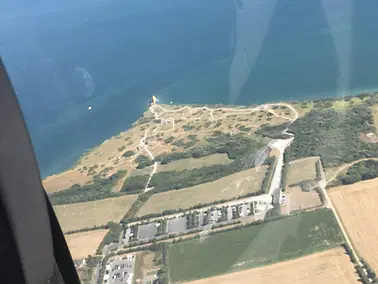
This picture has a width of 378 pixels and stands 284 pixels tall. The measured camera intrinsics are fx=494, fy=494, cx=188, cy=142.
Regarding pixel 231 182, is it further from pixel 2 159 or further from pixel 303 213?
pixel 2 159

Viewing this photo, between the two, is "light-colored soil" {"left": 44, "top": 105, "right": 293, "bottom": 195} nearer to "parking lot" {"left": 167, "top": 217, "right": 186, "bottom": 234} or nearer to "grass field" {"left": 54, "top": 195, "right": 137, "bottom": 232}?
"grass field" {"left": 54, "top": 195, "right": 137, "bottom": 232}

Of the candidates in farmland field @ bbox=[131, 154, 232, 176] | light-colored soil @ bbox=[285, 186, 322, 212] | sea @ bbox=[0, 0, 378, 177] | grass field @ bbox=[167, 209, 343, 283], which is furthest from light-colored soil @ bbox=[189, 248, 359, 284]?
sea @ bbox=[0, 0, 378, 177]

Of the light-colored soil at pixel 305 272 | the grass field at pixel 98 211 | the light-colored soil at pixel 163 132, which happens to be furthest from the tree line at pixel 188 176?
the light-colored soil at pixel 305 272

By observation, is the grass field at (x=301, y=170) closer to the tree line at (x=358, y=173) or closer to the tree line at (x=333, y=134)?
the tree line at (x=333, y=134)

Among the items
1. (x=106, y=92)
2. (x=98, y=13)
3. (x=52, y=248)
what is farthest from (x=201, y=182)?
(x=98, y=13)

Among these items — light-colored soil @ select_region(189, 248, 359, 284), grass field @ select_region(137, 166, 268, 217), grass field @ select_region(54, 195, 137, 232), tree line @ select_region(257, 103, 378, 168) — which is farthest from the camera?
tree line @ select_region(257, 103, 378, 168)

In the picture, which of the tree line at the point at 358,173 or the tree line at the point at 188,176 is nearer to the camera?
the tree line at the point at 358,173
